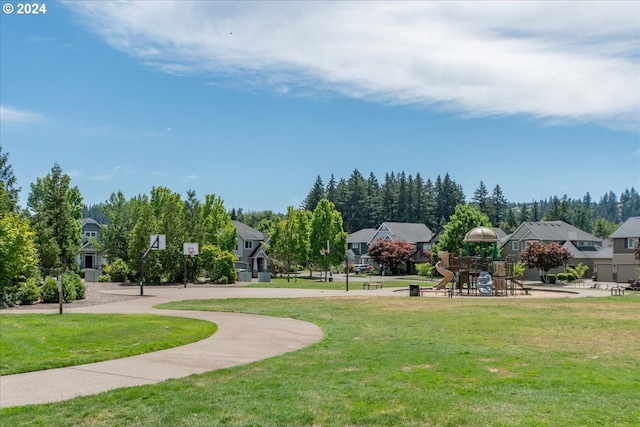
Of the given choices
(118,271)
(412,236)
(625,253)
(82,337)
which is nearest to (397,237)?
(412,236)

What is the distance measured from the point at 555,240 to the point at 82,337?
65.9 m

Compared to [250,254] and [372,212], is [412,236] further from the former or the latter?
[372,212]

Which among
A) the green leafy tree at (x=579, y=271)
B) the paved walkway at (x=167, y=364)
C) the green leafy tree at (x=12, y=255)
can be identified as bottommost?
the green leafy tree at (x=579, y=271)

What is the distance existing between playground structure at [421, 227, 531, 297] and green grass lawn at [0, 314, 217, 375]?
26035mm

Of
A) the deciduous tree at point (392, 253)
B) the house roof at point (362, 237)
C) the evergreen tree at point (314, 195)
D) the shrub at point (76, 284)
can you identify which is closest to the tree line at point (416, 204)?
the evergreen tree at point (314, 195)

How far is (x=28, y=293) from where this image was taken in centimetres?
2964

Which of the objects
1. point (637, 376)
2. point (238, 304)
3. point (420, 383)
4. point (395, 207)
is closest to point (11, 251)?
point (238, 304)

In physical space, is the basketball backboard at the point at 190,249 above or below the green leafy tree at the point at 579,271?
above

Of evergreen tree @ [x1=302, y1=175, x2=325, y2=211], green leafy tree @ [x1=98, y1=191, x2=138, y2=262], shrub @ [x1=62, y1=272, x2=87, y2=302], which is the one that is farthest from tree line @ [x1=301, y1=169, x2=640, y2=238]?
shrub @ [x1=62, y1=272, x2=87, y2=302]

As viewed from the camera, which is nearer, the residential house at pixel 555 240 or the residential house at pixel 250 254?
the residential house at pixel 555 240

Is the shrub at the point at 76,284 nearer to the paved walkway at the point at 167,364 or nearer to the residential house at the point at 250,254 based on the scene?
the paved walkway at the point at 167,364

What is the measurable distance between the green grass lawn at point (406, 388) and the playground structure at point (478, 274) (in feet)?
81.0

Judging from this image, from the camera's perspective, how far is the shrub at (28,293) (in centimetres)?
2933

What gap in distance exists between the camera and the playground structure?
137ft
